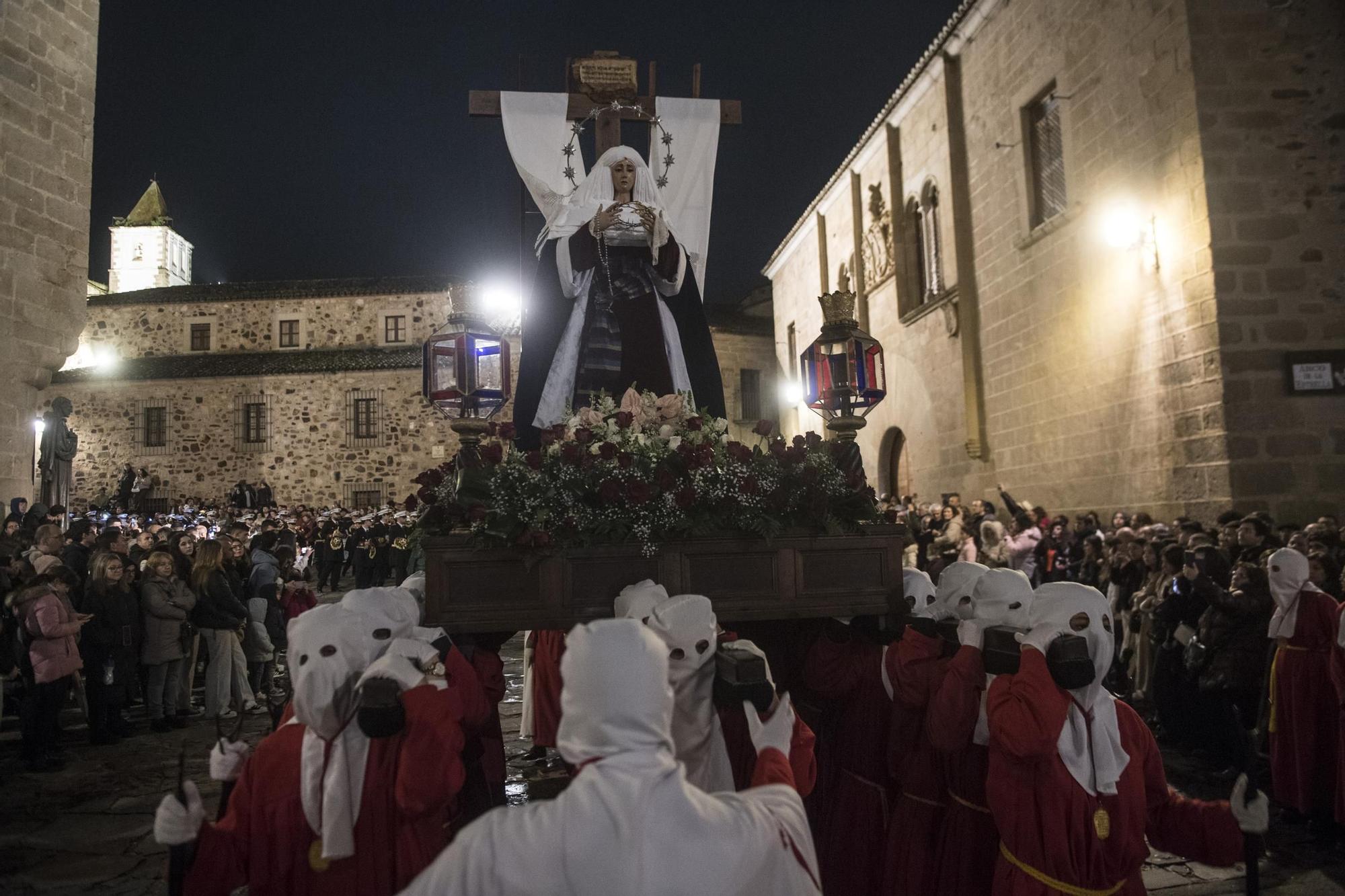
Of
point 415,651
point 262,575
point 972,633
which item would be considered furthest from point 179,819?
point 262,575

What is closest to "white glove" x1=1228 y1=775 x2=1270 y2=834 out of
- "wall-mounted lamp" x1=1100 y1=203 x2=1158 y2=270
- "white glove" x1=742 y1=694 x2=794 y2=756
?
"white glove" x1=742 y1=694 x2=794 y2=756

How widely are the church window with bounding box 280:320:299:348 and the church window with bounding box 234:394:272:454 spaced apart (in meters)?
3.02

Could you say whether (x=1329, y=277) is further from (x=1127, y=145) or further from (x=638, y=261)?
(x=638, y=261)

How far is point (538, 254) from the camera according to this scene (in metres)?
6.04

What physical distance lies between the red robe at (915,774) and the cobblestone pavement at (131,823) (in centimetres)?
152

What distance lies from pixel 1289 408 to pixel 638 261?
794cm

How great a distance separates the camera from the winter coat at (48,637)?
7.08 meters

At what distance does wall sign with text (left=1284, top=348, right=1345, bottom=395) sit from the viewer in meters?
9.65

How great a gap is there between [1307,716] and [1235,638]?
0.81 m

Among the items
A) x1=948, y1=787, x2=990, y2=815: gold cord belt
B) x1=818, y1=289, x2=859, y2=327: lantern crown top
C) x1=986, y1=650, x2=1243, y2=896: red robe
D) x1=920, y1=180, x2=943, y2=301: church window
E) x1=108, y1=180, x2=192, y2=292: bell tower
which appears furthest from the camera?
x1=108, y1=180, x2=192, y2=292: bell tower

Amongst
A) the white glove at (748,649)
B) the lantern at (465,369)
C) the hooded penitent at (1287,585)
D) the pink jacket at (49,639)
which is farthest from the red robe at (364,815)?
the pink jacket at (49,639)

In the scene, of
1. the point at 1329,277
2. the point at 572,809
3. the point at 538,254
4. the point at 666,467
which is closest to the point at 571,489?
the point at 666,467

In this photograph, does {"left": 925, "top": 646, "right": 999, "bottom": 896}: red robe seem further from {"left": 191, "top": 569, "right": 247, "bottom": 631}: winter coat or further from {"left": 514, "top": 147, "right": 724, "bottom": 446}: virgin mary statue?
{"left": 191, "top": 569, "right": 247, "bottom": 631}: winter coat

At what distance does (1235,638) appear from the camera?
19.5 feet
